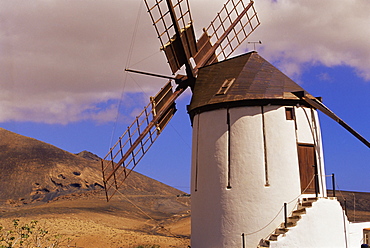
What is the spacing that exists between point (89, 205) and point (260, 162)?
1486 inches

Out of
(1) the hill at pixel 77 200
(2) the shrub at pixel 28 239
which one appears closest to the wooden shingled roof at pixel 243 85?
(2) the shrub at pixel 28 239

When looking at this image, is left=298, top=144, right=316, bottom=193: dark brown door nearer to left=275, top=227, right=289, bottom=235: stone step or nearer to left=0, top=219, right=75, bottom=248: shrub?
left=275, top=227, right=289, bottom=235: stone step

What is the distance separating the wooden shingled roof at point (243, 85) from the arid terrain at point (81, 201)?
10.1 meters

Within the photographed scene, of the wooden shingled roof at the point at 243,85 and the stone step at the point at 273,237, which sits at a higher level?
the wooden shingled roof at the point at 243,85

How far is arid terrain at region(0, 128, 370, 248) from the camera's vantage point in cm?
3189

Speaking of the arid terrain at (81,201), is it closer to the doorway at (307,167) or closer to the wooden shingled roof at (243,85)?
the wooden shingled roof at (243,85)

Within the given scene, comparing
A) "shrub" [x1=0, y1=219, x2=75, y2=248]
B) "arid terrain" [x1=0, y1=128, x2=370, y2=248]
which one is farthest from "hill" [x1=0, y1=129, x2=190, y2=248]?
"shrub" [x1=0, y1=219, x2=75, y2=248]

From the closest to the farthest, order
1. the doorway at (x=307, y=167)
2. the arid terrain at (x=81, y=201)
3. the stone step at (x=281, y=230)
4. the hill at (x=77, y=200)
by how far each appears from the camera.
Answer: the stone step at (x=281, y=230) → the doorway at (x=307, y=167) → the arid terrain at (x=81, y=201) → the hill at (x=77, y=200)

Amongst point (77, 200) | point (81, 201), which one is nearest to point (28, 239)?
point (81, 201)

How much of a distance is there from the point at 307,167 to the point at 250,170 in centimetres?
223

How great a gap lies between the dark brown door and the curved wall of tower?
0.58ft

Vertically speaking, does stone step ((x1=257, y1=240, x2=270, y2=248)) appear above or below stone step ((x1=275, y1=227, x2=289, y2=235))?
below

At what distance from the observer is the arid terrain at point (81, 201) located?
3189cm

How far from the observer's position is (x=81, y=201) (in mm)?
53188
